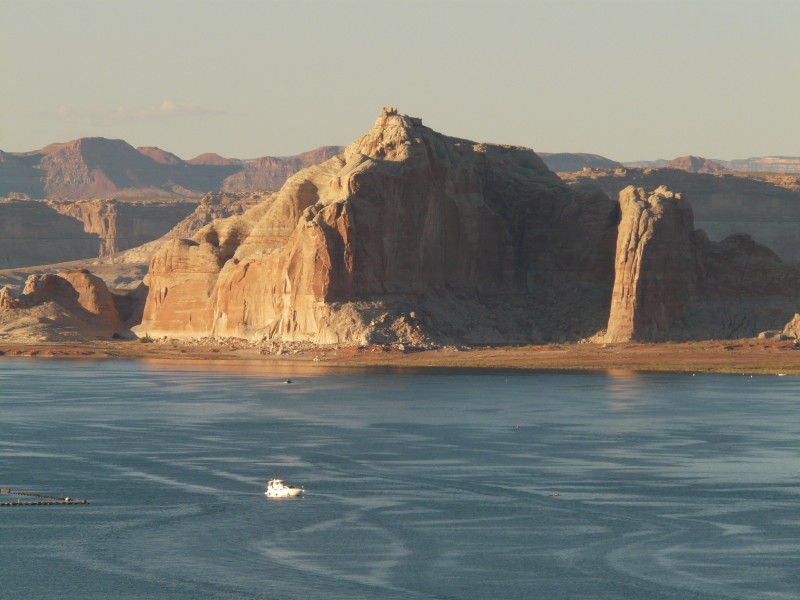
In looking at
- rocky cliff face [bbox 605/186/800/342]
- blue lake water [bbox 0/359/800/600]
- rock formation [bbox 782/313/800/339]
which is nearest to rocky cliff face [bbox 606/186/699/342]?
rocky cliff face [bbox 605/186/800/342]

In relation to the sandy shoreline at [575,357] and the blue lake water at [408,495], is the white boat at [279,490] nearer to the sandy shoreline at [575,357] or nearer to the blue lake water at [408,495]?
the blue lake water at [408,495]

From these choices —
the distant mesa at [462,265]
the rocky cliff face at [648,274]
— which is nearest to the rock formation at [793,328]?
the distant mesa at [462,265]

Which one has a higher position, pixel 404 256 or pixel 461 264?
pixel 404 256

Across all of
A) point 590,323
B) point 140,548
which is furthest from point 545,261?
point 140,548

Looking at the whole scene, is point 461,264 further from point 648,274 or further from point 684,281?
point 684,281

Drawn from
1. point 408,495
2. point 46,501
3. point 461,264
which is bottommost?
point 46,501

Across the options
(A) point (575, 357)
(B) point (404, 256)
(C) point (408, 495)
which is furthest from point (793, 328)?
(C) point (408, 495)

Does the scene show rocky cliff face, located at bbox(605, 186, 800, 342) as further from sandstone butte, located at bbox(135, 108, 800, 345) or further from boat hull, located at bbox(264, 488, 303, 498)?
boat hull, located at bbox(264, 488, 303, 498)
